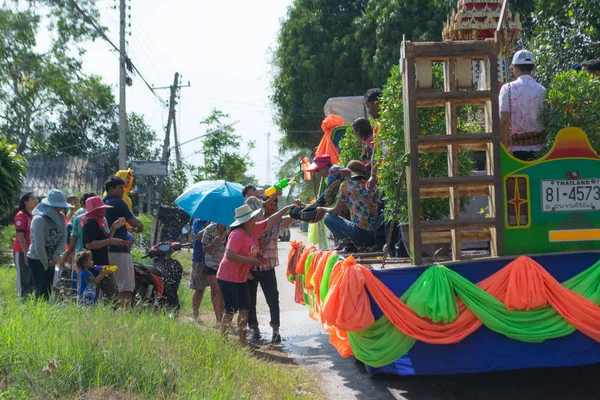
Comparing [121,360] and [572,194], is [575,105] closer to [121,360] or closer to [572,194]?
[572,194]

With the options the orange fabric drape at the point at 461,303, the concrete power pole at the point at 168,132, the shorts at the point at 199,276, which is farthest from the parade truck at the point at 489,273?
the concrete power pole at the point at 168,132

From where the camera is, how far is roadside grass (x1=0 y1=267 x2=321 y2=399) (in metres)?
4.63

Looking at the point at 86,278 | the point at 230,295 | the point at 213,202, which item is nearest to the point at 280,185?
the point at 213,202

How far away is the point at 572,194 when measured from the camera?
230 inches

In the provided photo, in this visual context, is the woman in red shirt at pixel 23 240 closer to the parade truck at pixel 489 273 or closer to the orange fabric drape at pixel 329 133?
the orange fabric drape at pixel 329 133

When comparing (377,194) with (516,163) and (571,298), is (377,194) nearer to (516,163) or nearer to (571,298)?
(516,163)

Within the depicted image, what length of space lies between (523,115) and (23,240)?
6.90m

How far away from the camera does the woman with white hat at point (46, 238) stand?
9266mm

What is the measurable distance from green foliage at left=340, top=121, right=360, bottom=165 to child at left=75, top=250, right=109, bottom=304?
11.1 feet

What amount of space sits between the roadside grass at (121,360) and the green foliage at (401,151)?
76.8 inches

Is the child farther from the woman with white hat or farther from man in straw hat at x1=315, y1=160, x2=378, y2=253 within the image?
man in straw hat at x1=315, y1=160, x2=378, y2=253

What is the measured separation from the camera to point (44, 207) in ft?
30.8

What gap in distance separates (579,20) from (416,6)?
11934mm

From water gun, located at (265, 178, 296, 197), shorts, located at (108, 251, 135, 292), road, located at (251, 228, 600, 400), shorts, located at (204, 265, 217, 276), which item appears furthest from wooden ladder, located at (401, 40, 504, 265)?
shorts, located at (204, 265, 217, 276)
